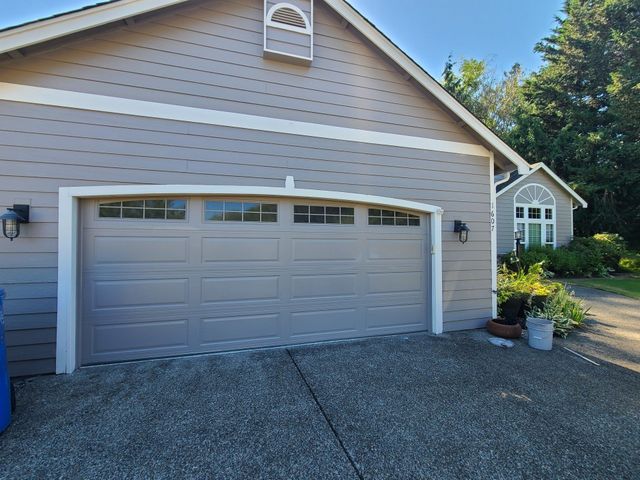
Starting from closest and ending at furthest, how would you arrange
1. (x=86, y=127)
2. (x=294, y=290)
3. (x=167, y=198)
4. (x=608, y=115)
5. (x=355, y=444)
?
(x=355, y=444) < (x=86, y=127) < (x=167, y=198) < (x=294, y=290) < (x=608, y=115)

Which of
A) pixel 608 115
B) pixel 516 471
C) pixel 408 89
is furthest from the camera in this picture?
pixel 608 115

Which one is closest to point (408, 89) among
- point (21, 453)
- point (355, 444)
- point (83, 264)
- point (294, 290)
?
point (294, 290)

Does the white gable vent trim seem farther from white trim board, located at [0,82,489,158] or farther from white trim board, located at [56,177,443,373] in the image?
white trim board, located at [56,177,443,373]

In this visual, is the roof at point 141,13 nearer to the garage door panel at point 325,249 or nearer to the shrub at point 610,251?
the garage door panel at point 325,249

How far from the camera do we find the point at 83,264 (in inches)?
145

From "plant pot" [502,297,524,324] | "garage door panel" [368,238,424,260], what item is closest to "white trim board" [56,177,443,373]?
"garage door panel" [368,238,424,260]

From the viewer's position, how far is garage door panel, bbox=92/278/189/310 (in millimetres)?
3742

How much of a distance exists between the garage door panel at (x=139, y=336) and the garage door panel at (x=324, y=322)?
154cm

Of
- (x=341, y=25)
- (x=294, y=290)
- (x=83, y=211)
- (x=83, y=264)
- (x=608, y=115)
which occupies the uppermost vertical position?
(x=608, y=115)

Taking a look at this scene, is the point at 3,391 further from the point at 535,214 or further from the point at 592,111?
the point at 592,111

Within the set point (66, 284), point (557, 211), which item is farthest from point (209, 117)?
point (557, 211)

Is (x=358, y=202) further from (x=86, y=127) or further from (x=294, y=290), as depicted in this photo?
(x=86, y=127)

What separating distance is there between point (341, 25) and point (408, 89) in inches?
57.7

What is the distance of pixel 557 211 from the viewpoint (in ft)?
44.8
